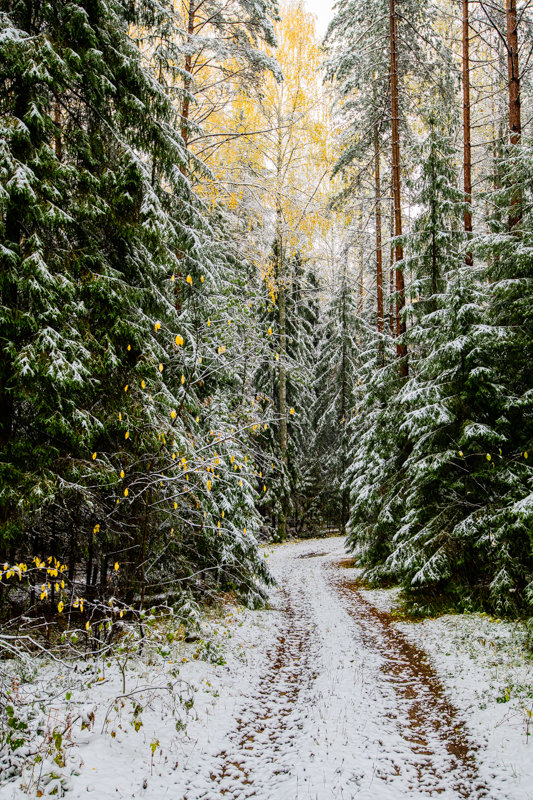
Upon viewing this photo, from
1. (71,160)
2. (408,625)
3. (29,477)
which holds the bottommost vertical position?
(408,625)

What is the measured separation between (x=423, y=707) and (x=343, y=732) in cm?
123

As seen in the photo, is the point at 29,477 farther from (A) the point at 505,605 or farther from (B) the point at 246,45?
(B) the point at 246,45

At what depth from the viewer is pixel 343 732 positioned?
4738mm

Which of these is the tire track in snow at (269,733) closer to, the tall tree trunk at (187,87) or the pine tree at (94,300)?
the pine tree at (94,300)

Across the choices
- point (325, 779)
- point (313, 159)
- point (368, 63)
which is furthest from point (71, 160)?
point (313, 159)

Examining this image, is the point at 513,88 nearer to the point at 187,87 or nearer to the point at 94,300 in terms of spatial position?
the point at 187,87

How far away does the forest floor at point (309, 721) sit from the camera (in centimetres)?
388

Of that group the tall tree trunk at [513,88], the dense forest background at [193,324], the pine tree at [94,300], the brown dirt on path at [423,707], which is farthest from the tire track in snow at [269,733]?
the tall tree trunk at [513,88]

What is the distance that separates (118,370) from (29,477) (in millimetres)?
1890

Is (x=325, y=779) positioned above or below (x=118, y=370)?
below

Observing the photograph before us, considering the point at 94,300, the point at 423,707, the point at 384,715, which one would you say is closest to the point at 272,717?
the point at 384,715

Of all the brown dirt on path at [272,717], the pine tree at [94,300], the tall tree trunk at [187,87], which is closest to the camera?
the brown dirt on path at [272,717]

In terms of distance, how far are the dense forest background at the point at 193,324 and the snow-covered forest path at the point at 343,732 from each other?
1.53 m

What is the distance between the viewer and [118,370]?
20.3 feet
